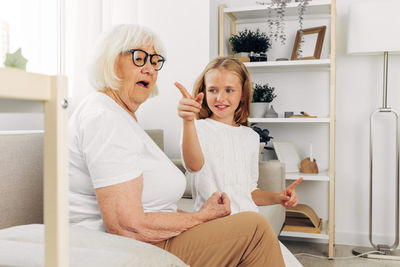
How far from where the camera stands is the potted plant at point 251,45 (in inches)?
116

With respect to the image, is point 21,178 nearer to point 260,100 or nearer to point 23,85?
point 23,85

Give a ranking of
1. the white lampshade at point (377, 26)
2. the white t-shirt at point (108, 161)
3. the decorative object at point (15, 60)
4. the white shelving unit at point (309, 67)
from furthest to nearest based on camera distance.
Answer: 1. the white shelving unit at point (309, 67)
2. the white lampshade at point (377, 26)
3. the white t-shirt at point (108, 161)
4. the decorative object at point (15, 60)

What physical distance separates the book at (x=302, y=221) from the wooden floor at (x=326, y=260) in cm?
18

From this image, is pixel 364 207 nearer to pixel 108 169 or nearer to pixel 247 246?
pixel 247 246

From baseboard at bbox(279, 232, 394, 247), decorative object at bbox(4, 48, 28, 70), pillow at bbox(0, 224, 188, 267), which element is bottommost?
baseboard at bbox(279, 232, 394, 247)

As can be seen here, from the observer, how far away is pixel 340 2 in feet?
10.2

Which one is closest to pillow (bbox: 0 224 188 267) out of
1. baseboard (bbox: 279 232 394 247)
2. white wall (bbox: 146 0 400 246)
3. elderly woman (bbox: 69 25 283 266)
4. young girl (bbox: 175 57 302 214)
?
elderly woman (bbox: 69 25 283 266)

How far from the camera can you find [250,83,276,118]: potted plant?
115 inches

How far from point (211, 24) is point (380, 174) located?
1591 mm

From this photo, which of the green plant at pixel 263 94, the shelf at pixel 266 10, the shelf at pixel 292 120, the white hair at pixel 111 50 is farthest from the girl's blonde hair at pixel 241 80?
the shelf at pixel 266 10

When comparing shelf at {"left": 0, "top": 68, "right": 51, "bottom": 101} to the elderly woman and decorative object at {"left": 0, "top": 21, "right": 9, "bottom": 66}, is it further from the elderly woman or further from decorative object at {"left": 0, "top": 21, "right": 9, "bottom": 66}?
decorative object at {"left": 0, "top": 21, "right": 9, "bottom": 66}

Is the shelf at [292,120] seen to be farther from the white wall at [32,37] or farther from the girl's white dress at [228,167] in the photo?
the white wall at [32,37]

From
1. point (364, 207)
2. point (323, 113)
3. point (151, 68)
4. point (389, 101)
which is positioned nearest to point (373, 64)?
point (389, 101)

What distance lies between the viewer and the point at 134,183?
1.03 m
